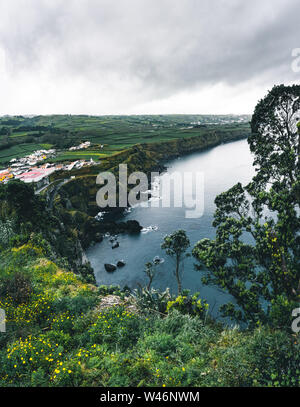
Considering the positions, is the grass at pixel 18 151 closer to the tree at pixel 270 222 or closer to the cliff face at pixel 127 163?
the cliff face at pixel 127 163

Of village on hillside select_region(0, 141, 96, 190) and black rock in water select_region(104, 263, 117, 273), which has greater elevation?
village on hillside select_region(0, 141, 96, 190)

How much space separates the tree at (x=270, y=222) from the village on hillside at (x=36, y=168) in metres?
44.7

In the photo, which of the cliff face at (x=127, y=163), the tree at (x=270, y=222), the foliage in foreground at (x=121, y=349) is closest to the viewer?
the foliage in foreground at (x=121, y=349)

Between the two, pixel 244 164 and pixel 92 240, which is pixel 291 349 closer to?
pixel 92 240

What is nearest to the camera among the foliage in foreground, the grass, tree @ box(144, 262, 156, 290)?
the foliage in foreground

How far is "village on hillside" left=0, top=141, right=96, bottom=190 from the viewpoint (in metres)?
50.7

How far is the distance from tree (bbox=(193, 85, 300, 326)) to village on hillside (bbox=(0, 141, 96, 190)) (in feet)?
147

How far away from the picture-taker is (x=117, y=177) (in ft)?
224

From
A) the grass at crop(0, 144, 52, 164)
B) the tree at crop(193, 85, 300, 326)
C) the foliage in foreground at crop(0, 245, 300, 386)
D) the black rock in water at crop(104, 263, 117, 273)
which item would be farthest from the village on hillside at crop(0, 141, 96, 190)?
the tree at crop(193, 85, 300, 326)

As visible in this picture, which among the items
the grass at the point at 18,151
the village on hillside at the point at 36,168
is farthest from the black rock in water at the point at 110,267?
the grass at the point at 18,151

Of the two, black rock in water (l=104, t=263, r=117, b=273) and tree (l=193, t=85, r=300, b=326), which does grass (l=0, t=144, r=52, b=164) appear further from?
tree (l=193, t=85, r=300, b=326)

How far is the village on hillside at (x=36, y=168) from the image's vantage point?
5069cm

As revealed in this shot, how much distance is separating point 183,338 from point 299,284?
7534 mm

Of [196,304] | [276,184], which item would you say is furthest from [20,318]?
[276,184]
